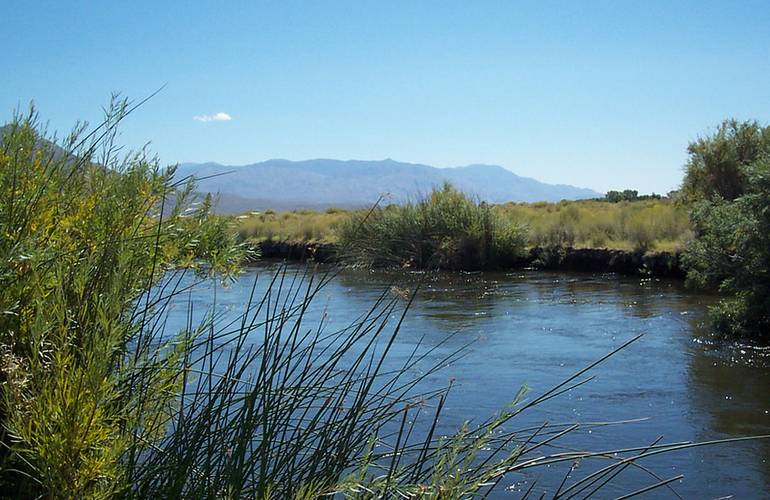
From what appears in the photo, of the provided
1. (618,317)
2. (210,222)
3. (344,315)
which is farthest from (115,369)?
(618,317)

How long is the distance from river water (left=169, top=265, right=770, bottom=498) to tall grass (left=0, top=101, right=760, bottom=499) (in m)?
0.55

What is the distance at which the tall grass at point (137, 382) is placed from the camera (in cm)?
213

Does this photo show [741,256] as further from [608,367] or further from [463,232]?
[463,232]

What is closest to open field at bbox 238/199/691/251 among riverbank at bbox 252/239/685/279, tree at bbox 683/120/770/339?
riverbank at bbox 252/239/685/279

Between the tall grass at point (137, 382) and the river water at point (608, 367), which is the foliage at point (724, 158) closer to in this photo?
the river water at point (608, 367)

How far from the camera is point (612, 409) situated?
26.8 ft

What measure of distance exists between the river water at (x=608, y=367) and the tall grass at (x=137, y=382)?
55 cm

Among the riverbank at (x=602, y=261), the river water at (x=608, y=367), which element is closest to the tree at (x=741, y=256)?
the river water at (x=608, y=367)

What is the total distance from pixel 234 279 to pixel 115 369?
64.8 inches

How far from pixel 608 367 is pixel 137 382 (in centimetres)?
823

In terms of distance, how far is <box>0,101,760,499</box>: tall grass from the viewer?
2135mm

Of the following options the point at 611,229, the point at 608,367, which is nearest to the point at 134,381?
the point at 608,367

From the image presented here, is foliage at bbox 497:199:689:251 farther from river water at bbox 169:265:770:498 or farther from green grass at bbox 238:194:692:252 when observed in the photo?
river water at bbox 169:265:770:498

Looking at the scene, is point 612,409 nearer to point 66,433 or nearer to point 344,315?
point 344,315
